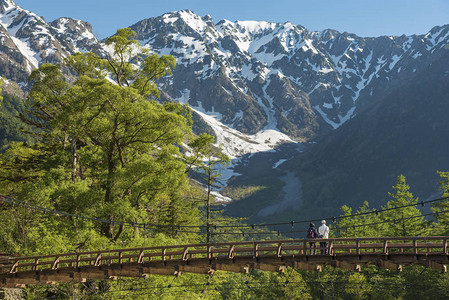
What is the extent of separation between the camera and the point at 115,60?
3064 centimetres

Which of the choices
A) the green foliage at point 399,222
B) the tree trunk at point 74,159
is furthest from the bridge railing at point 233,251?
the green foliage at point 399,222

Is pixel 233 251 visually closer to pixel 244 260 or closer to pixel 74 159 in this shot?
pixel 244 260

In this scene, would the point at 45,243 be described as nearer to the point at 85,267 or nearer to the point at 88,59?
the point at 85,267

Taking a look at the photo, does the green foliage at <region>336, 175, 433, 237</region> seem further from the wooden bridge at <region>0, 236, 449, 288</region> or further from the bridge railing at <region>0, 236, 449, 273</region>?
the bridge railing at <region>0, 236, 449, 273</region>

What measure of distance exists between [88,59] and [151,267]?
55.3ft

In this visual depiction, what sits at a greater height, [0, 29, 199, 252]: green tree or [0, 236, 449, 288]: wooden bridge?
[0, 29, 199, 252]: green tree

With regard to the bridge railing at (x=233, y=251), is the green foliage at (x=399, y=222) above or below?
above

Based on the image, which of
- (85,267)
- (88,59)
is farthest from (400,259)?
(88,59)

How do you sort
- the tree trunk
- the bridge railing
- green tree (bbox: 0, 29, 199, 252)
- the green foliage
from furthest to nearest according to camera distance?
the green foliage < the tree trunk < green tree (bbox: 0, 29, 199, 252) < the bridge railing

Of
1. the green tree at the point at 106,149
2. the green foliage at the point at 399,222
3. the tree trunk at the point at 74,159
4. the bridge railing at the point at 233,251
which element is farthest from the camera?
the green foliage at the point at 399,222

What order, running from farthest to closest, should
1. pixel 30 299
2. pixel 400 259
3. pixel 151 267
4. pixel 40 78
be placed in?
1. pixel 40 78
2. pixel 30 299
3. pixel 151 267
4. pixel 400 259

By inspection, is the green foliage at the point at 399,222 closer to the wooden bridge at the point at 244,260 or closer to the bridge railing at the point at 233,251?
the wooden bridge at the point at 244,260

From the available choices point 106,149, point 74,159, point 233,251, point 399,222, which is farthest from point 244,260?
point 399,222

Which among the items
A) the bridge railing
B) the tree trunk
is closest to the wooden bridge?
the bridge railing
